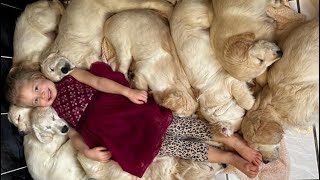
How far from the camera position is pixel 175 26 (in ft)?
4.56

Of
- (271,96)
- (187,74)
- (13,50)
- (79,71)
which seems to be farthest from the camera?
(13,50)

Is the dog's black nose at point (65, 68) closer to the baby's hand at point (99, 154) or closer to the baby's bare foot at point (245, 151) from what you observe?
the baby's hand at point (99, 154)

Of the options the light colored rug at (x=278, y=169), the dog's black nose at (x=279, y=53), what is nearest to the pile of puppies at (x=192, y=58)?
the dog's black nose at (x=279, y=53)

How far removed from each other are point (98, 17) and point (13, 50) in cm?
36

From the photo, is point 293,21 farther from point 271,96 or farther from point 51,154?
point 51,154

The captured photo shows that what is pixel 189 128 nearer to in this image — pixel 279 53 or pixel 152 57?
pixel 152 57

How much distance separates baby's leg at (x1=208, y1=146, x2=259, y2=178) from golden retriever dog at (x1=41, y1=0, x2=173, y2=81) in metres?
0.51

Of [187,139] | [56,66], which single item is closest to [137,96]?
[187,139]

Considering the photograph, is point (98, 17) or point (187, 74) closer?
point (187, 74)

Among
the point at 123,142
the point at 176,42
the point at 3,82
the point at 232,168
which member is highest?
the point at 176,42

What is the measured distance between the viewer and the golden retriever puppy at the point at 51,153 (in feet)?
4.92

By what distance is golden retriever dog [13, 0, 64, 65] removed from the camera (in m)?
1.60

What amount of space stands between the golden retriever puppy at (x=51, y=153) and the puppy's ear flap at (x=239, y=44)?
0.64 m

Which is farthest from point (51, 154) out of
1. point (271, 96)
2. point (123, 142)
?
point (271, 96)
